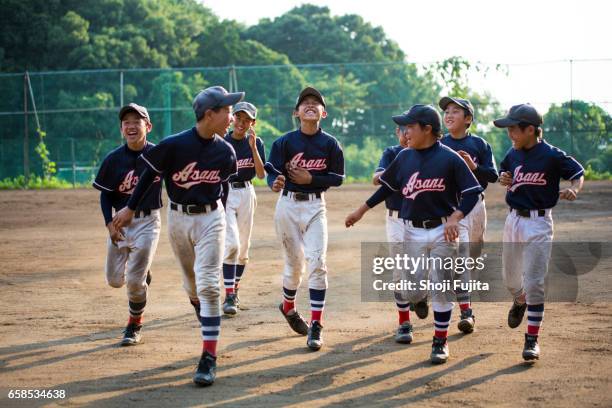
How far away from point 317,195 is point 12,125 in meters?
24.7

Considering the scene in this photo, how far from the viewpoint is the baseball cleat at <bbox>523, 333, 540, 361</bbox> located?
20.4 ft

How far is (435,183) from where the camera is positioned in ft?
21.2

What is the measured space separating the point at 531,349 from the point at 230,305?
3367 millimetres

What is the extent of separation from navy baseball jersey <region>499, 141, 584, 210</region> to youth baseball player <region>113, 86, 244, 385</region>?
2.44 meters

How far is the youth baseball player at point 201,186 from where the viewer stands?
610 cm

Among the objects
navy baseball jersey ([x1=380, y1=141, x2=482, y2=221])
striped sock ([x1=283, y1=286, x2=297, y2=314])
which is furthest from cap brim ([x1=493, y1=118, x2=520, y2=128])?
striped sock ([x1=283, y1=286, x2=297, y2=314])

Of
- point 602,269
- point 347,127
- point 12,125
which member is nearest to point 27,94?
point 12,125

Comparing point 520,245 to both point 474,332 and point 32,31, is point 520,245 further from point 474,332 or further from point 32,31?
point 32,31

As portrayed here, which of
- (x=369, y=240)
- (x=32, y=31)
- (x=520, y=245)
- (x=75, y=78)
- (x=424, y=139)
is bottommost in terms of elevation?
(x=369, y=240)

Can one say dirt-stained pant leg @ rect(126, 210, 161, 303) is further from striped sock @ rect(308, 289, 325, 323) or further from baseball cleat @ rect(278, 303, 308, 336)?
striped sock @ rect(308, 289, 325, 323)

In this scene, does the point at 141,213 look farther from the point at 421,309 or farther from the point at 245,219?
the point at 421,309

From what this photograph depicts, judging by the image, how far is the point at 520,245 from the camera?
6.84 meters

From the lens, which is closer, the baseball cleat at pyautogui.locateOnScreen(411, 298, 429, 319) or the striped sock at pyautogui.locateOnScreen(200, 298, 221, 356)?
the striped sock at pyautogui.locateOnScreen(200, 298, 221, 356)

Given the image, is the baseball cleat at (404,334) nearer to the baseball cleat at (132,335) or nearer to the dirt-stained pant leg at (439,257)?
the dirt-stained pant leg at (439,257)
